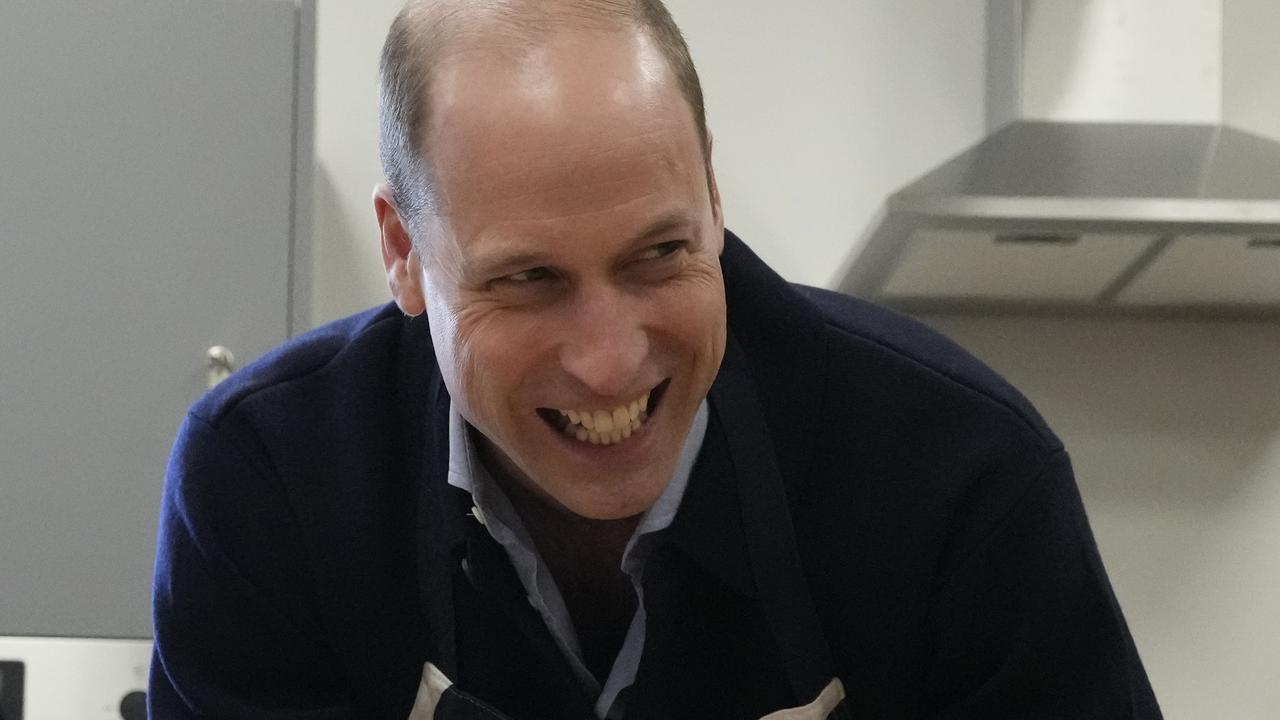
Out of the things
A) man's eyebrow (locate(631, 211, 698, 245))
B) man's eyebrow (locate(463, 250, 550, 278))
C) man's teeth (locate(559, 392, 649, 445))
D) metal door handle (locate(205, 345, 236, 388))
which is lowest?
metal door handle (locate(205, 345, 236, 388))

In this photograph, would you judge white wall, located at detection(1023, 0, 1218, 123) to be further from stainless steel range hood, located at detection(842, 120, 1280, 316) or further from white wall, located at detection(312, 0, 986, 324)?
white wall, located at detection(312, 0, 986, 324)

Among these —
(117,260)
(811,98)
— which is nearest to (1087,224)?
(811,98)

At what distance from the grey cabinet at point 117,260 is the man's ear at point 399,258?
0.69 metres

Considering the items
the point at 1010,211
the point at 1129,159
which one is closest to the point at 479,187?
the point at 1010,211

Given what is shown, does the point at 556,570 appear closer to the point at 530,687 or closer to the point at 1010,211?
the point at 530,687

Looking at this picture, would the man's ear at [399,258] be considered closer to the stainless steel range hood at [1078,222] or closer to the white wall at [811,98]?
the stainless steel range hood at [1078,222]

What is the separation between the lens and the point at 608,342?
812 mm

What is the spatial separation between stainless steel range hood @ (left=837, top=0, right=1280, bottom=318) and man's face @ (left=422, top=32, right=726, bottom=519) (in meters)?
0.82

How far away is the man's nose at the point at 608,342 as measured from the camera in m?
0.81

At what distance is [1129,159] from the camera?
1834 millimetres

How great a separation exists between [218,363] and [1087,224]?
1.00 m

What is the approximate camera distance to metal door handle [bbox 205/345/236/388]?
5.20 ft

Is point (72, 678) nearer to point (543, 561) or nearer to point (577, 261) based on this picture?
point (543, 561)

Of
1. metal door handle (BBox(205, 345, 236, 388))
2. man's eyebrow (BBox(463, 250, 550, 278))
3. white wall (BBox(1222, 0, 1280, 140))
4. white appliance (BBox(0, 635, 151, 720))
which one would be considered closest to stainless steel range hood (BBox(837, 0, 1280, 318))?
white wall (BBox(1222, 0, 1280, 140))
